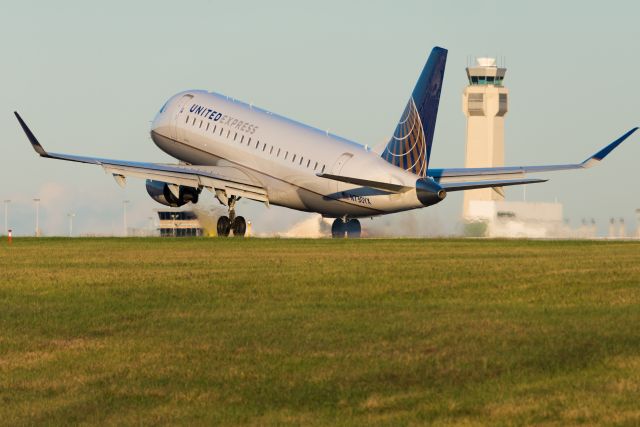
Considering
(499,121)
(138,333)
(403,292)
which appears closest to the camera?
(138,333)

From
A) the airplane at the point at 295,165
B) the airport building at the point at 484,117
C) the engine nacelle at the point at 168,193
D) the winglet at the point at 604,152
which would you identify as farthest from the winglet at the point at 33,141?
the airport building at the point at 484,117

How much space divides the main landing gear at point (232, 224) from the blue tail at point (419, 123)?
1094cm

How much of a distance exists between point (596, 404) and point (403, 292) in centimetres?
1254

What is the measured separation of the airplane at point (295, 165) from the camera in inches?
2250

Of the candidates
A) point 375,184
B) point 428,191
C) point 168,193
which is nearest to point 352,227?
point 375,184

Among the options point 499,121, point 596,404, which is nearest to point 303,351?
point 596,404

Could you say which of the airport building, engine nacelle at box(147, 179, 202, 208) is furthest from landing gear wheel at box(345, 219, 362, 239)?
the airport building

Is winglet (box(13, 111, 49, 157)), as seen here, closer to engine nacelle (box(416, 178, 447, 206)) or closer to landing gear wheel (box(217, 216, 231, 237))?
landing gear wheel (box(217, 216, 231, 237))

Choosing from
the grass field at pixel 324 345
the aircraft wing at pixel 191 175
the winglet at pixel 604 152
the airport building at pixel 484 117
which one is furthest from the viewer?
the airport building at pixel 484 117

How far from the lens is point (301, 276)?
31.9 metres

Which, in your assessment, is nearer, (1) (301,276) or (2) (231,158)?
(1) (301,276)

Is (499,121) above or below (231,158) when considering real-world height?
above

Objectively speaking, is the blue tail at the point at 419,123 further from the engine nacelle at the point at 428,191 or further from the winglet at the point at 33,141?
the winglet at the point at 33,141

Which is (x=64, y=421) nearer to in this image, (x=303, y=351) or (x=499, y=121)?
(x=303, y=351)
